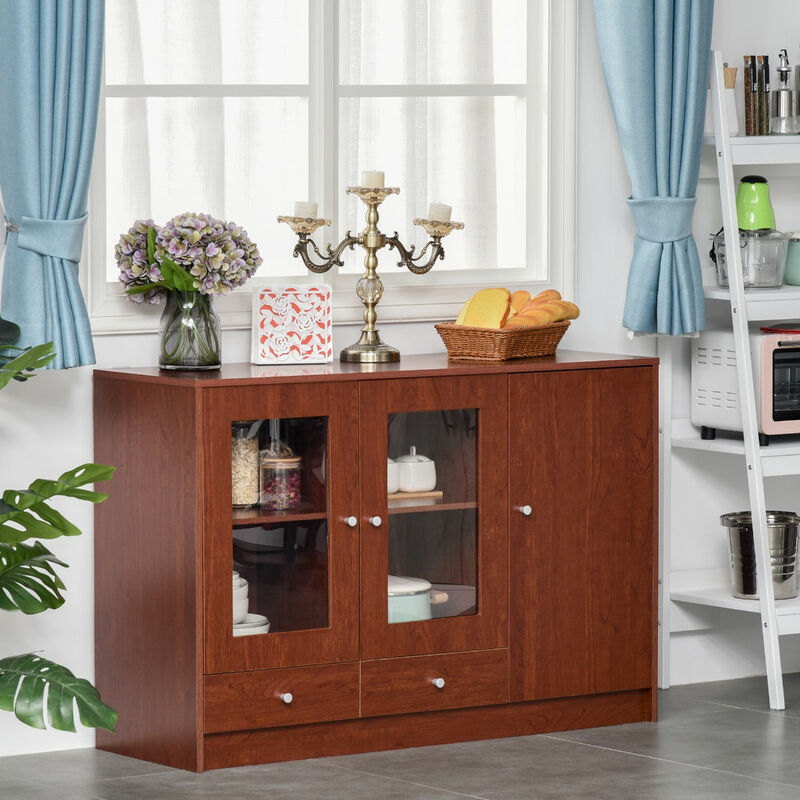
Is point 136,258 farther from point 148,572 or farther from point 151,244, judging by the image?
point 148,572

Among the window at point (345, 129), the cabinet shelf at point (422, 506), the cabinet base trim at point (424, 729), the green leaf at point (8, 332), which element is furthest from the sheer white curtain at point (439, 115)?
the cabinet base trim at point (424, 729)

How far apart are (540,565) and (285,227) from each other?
1051 millimetres

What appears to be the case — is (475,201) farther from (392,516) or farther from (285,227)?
(392,516)

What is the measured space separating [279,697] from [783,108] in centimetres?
203

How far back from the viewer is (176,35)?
3934 millimetres

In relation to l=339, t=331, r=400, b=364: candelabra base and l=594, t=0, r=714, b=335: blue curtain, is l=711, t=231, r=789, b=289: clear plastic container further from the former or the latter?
l=339, t=331, r=400, b=364: candelabra base

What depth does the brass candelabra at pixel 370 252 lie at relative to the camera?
3.89 meters

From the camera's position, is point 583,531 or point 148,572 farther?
point 583,531

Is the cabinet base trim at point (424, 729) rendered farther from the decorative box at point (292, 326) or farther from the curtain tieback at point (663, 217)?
the curtain tieback at point (663, 217)

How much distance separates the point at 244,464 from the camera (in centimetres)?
361

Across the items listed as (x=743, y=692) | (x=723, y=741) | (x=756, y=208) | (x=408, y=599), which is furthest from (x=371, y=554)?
(x=756, y=208)

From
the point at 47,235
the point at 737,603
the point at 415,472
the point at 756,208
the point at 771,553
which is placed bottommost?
the point at 737,603

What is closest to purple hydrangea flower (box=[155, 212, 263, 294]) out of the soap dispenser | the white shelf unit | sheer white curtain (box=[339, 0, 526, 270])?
sheer white curtain (box=[339, 0, 526, 270])

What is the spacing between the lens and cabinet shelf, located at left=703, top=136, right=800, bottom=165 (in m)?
4.23
